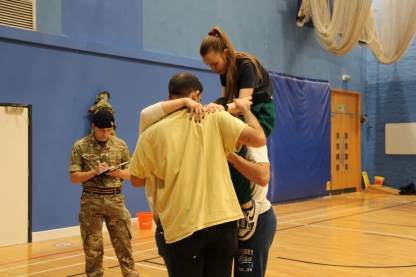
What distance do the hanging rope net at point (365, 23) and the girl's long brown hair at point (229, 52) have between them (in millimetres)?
→ 7704

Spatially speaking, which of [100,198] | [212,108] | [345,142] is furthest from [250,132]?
[345,142]

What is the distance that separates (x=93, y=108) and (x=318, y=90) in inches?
261

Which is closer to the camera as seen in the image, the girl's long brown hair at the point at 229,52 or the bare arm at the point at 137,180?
the bare arm at the point at 137,180

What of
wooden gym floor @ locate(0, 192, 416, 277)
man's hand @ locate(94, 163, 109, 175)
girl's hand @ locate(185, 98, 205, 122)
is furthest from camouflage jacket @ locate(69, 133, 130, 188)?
girl's hand @ locate(185, 98, 205, 122)

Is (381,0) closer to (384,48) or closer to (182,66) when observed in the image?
(384,48)

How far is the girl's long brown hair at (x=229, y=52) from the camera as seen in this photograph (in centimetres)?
245

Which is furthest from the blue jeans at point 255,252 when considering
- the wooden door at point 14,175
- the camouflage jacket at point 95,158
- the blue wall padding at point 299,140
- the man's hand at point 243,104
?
the blue wall padding at point 299,140

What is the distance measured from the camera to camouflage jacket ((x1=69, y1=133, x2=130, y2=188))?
459 centimetres

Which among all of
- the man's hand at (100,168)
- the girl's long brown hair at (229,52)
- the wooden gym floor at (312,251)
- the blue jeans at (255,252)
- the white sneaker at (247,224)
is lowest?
the wooden gym floor at (312,251)

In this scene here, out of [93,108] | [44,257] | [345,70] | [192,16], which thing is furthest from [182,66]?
[345,70]

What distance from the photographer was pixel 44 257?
19.7 feet

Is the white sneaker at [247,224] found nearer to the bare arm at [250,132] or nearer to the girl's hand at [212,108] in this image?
the bare arm at [250,132]

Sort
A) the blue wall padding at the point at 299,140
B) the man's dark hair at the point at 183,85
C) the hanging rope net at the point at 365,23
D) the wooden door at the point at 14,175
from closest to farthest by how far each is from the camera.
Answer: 1. the man's dark hair at the point at 183,85
2. the wooden door at the point at 14,175
3. the hanging rope net at the point at 365,23
4. the blue wall padding at the point at 299,140

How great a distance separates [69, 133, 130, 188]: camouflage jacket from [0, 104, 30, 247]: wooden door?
258cm
